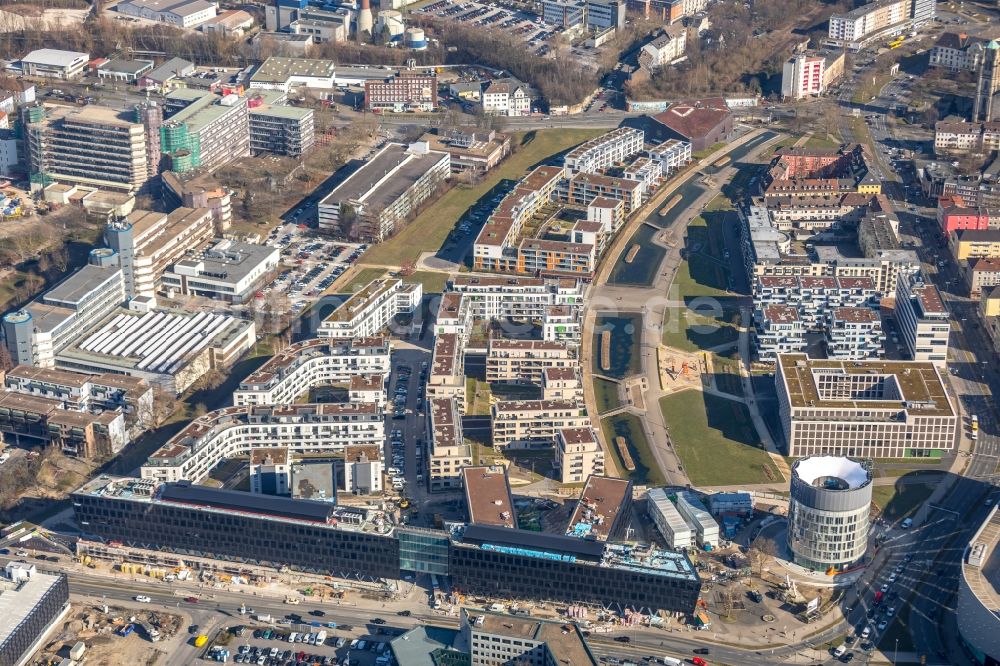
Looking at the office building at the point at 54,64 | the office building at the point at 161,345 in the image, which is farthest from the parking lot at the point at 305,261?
the office building at the point at 54,64

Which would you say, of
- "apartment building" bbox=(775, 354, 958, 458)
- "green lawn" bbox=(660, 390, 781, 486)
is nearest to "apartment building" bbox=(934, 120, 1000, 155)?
"apartment building" bbox=(775, 354, 958, 458)

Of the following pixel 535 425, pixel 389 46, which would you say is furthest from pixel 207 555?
pixel 389 46

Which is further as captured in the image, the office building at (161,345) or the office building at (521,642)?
the office building at (161,345)

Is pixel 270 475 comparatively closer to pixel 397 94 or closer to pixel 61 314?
pixel 61 314

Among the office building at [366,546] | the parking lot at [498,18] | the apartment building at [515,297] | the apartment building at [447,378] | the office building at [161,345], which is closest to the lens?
the office building at [366,546]

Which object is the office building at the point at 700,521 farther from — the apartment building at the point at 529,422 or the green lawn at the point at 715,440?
the apartment building at the point at 529,422

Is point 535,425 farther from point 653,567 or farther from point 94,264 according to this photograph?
point 94,264
